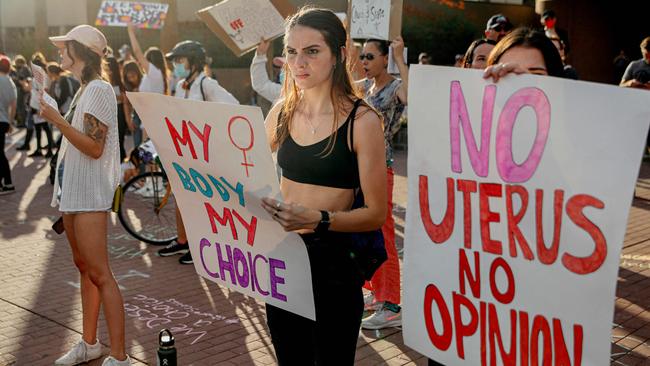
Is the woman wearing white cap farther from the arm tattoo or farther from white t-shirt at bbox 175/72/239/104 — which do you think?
white t-shirt at bbox 175/72/239/104

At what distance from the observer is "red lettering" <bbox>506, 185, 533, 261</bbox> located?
80.2 inches

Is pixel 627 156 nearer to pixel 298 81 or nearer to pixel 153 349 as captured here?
pixel 298 81

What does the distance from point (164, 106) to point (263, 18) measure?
2.99 m

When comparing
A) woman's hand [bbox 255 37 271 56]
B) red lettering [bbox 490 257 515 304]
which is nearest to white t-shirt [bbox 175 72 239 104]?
woman's hand [bbox 255 37 271 56]

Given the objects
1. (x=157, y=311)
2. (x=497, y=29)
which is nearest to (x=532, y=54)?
(x=497, y=29)

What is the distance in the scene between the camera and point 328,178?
265 cm

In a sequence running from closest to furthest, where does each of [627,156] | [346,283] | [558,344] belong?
[627,156], [558,344], [346,283]

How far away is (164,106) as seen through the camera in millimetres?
2840

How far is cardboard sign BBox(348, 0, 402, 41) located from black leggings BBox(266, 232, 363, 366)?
11.0 feet

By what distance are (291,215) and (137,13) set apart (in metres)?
12.0

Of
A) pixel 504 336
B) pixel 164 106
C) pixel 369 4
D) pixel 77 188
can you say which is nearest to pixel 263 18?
pixel 369 4

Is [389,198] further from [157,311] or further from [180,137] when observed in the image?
[180,137]

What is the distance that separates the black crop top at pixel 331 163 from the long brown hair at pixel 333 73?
0.02 meters

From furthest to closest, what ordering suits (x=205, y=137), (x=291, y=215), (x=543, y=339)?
(x=205, y=137) < (x=291, y=215) < (x=543, y=339)
